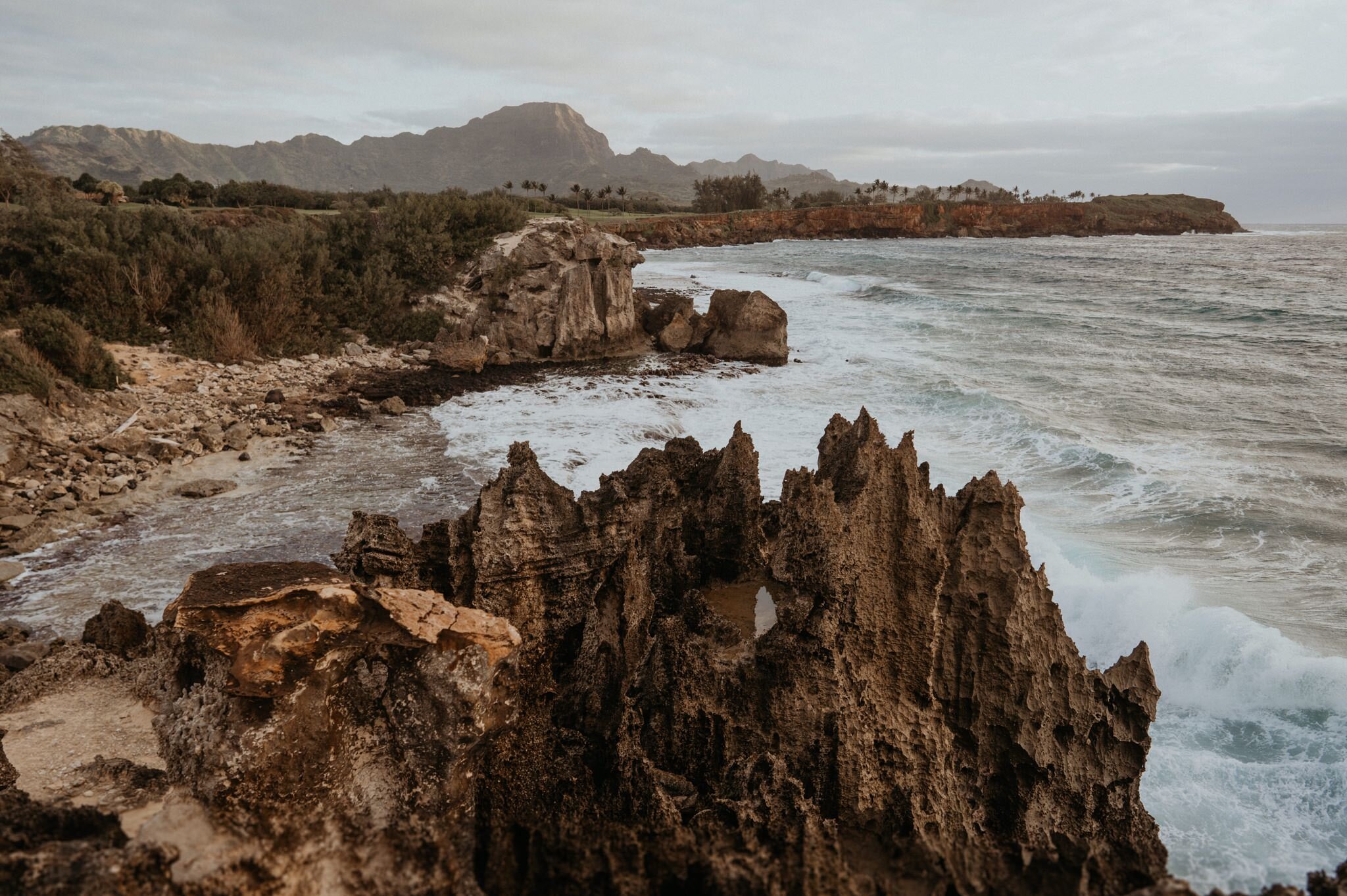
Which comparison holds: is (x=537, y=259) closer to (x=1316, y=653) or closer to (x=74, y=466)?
(x=74, y=466)

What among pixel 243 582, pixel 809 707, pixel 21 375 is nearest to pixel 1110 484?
pixel 809 707

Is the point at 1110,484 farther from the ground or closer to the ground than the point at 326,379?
closer to the ground

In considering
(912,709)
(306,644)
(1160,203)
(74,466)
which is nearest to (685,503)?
(912,709)

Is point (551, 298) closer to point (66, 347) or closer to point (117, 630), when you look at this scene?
point (66, 347)

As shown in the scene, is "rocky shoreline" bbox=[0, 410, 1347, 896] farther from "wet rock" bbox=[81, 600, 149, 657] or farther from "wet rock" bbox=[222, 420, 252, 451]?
"wet rock" bbox=[222, 420, 252, 451]

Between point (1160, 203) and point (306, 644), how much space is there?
443 feet

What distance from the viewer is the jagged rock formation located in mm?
Result: 2617

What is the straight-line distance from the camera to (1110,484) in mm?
11328

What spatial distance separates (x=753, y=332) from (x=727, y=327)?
3.08 ft

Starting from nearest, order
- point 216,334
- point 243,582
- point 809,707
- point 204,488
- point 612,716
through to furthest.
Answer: point 243,582
point 809,707
point 612,716
point 204,488
point 216,334

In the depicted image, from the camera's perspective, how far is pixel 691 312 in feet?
70.3

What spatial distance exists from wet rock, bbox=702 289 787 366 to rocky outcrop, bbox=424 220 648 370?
8.04 ft

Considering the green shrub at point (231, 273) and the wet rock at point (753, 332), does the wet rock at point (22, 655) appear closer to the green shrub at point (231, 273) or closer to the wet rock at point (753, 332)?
the green shrub at point (231, 273)

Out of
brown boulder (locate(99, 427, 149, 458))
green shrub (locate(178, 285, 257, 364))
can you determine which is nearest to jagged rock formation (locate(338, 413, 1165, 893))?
brown boulder (locate(99, 427, 149, 458))
